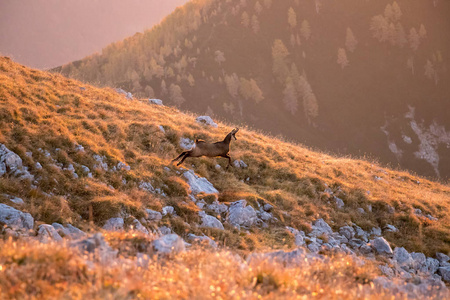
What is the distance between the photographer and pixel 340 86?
283 ft

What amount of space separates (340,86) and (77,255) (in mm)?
90487

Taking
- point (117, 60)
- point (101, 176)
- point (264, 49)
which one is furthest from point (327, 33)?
point (101, 176)

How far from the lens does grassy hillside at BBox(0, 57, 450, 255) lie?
10812 mm

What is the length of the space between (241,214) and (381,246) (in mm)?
6098

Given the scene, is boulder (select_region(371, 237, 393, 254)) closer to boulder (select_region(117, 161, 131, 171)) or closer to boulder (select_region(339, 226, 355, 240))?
boulder (select_region(339, 226, 355, 240))

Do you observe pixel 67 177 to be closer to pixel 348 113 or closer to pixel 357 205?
pixel 357 205

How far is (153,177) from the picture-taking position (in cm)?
1362

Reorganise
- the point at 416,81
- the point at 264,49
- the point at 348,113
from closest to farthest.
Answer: the point at 348,113 < the point at 416,81 < the point at 264,49

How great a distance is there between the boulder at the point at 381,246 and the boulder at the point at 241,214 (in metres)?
5.26

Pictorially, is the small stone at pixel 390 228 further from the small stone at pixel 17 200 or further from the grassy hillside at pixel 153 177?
the small stone at pixel 17 200

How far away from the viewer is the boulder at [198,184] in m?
13.9

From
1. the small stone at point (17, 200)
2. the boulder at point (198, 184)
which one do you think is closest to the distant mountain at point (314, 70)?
the boulder at point (198, 184)

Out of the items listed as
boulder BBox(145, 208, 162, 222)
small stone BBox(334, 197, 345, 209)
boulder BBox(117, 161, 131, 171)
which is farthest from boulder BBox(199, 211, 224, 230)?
small stone BBox(334, 197, 345, 209)

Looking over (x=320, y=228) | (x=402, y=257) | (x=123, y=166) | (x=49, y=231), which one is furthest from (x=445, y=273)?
(x=49, y=231)
